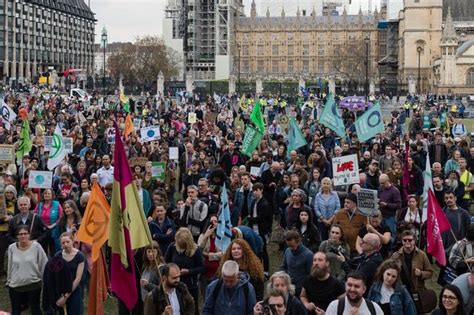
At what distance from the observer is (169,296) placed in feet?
21.3

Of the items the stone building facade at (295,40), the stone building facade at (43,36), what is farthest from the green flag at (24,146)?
the stone building facade at (295,40)

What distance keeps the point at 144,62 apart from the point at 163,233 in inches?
3318

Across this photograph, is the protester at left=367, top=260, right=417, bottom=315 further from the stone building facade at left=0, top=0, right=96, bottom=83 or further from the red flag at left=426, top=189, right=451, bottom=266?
the stone building facade at left=0, top=0, right=96, bottom=83

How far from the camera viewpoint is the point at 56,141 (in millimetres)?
14328

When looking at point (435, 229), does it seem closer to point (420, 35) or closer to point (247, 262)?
point (247, 262)

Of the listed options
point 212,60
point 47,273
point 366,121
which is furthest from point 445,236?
point 212,60

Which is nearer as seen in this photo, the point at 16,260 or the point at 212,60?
the point at 16,260

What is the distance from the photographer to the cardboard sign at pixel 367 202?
870 cm

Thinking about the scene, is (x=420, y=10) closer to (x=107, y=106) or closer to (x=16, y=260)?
(x=107, y=106)

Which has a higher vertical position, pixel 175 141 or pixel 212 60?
pixel 212 60

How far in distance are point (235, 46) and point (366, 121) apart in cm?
9789

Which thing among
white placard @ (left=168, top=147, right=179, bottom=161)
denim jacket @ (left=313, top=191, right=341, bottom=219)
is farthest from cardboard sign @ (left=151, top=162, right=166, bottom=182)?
denim jacket @ (left=313, top=191, right=341, bottom=219)

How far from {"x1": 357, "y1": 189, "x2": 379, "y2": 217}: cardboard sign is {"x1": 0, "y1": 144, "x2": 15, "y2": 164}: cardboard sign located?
6.85 meters

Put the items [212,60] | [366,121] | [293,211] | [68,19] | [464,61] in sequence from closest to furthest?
[293,211] < [366,121] < [464,61] < [212,60] < [68,19]
